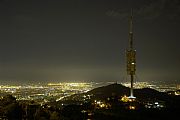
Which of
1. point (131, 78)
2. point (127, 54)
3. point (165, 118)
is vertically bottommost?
point (165, 118)

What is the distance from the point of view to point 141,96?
70938 mm

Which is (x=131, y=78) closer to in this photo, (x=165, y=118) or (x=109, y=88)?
(x=109, y=88)

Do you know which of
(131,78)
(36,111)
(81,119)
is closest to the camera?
(36,111)

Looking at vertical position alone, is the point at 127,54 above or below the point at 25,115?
above

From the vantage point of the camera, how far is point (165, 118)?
36094 mm

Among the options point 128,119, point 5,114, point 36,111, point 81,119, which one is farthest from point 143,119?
point 5,114

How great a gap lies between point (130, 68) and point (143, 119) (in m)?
37.3

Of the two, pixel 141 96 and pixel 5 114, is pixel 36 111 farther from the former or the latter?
pixel 141 96

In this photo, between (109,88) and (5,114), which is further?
(109,88)

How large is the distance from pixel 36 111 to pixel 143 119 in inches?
526

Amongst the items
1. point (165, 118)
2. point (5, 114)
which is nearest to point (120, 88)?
point (165, 118)

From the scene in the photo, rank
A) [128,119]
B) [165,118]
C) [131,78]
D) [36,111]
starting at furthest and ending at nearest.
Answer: [131,78]
[165,118]
[128,119]
[36,111]

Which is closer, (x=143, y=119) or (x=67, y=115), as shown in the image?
(x=67, y=115)

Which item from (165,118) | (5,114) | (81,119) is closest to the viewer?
(5,114)
